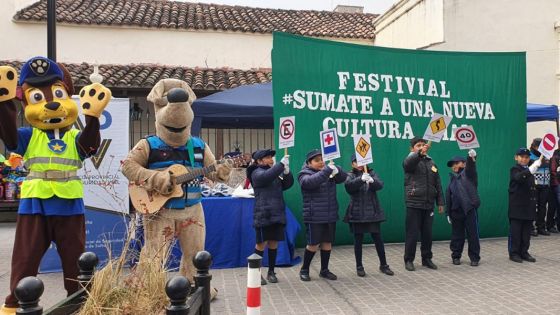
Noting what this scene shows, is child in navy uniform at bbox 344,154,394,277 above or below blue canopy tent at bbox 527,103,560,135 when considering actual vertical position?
below

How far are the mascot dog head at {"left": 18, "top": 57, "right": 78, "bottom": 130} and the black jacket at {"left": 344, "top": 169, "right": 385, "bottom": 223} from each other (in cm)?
343

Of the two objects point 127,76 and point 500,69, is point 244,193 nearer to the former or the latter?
point 500,69

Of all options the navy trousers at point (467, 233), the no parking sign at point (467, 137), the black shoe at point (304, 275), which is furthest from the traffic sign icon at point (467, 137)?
the black shoe at point (304, 275)

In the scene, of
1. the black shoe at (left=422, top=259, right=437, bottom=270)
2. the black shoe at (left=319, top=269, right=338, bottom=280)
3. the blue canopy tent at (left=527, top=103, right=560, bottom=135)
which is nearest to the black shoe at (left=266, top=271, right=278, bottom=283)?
the black shoe at (left=319, top=269, right=338, bottom=280)

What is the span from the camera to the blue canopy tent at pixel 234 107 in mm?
8070

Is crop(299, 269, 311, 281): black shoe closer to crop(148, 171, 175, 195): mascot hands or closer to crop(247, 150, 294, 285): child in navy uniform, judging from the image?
crop(247, 150, 294, 285): child in navy uniform

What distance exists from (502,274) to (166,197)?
4460mm

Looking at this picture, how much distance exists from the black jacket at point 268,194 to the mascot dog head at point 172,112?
4.04ft

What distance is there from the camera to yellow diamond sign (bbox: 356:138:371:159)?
20.4 feet

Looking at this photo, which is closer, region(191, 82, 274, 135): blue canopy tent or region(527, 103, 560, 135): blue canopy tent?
region(191, 82, 274, 135): blue canopy tent

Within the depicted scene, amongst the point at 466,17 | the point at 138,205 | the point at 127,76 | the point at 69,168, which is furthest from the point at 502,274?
the point at 127,76

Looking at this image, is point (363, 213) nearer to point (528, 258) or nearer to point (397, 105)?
point (528, 258)

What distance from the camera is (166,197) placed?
15.3 ft

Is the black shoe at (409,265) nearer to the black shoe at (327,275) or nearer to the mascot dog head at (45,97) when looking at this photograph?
the black shoe at (327,275)
